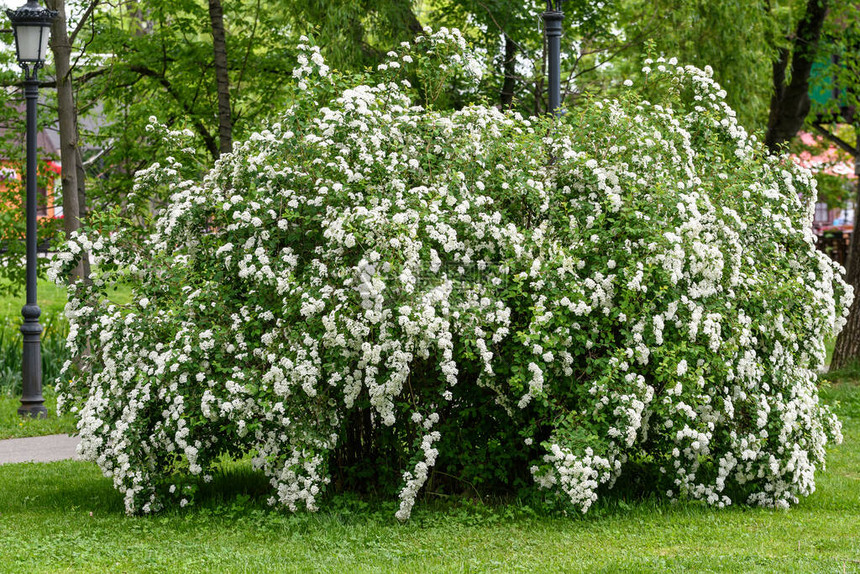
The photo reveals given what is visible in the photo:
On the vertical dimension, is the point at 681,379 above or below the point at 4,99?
below

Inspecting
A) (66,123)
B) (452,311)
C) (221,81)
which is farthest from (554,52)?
(66,123)

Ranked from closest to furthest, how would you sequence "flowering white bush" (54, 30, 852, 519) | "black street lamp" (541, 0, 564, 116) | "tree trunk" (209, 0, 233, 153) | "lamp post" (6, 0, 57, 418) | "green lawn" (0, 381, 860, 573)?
"green lawn" (0, 381, 860, 573) → "flowering white bush" (54, 30, 852, 519) → "black street lamp" (541, 0, 564, 116) → "tree trunk" (209, 0, 233, 153) → "lamp post" (6, 0, 57, 418)

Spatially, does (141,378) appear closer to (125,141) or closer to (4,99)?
(125,141)

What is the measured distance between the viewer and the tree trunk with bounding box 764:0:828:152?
15.2m

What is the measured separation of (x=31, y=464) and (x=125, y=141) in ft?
20.4

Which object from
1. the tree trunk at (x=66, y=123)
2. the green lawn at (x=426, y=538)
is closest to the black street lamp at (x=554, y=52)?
the green lawn at (x=426, y=538)

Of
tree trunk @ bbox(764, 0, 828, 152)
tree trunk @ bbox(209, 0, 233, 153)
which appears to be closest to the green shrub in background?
tree trunk @ bbox(209, 0, 233, 153)

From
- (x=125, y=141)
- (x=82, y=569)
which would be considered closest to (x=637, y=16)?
(x=125, y=141)

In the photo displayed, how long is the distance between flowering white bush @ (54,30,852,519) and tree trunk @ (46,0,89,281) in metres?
3.74

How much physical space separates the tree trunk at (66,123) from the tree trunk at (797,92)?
10254mm

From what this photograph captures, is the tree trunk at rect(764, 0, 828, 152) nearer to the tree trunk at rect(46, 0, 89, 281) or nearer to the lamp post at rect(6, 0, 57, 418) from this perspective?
the tree trunk at rect(46, 0, 89, 281)

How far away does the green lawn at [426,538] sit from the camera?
5293 millimetres

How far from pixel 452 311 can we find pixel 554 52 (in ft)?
9.61

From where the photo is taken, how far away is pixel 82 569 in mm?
5320
